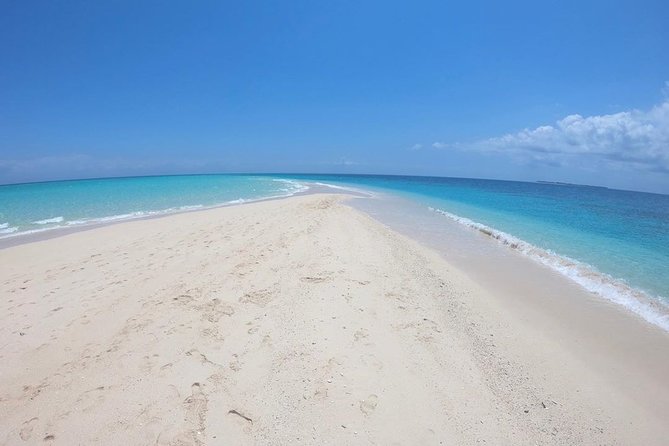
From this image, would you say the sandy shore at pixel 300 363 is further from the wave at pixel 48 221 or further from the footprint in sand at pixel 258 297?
the wave at pixel 48 221

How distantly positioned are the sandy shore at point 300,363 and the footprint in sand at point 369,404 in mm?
23

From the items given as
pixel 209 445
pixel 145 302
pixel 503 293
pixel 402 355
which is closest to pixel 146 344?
pixel 145 302

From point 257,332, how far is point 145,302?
2.38 m

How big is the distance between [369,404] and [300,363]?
0.99 m

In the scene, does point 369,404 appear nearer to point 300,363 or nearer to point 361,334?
point 300,363

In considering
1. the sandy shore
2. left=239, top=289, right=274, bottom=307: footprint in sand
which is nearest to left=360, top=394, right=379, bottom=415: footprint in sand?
the sandy shore

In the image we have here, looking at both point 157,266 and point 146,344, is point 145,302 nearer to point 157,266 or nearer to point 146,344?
point 146,344

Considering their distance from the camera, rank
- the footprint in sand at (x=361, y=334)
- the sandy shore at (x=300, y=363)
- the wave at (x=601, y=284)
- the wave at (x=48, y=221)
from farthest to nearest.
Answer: the wave at (x=48, y=221) → the wave at (x=601, y=284) → the footprint in sand at (x=361, y=334) → the sandy shore at (x=300, y=363)

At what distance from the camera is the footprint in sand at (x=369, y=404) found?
326 centimetres

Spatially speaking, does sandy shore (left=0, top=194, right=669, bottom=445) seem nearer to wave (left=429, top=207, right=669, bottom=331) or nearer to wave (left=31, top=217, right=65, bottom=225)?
wave (left=429, top=207, right=669, bottom=331)

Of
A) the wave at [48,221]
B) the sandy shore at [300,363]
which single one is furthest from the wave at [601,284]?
the wave at [48,221]

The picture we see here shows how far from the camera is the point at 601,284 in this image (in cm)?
750

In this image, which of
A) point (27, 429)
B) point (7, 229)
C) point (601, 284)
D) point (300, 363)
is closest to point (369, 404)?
point (300, 363)

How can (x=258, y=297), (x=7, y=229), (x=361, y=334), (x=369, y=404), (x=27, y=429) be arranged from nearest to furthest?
(x=27, y=429)
(x=369, y=404)
(x=361, y=334)
(x=258, y=297)
(x=7, y=229)
